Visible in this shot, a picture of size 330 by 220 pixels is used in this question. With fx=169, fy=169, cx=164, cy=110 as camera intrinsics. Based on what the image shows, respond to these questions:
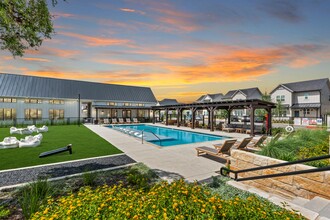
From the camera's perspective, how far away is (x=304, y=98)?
1417 inches

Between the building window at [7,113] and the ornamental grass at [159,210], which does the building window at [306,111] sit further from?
the building window at [7,113]

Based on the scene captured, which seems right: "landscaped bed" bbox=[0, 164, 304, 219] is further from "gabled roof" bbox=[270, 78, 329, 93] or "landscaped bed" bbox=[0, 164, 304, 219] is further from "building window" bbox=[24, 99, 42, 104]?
"gabled roof" bbox=[270, 78, 329, 93]

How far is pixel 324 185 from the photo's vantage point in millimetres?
3912

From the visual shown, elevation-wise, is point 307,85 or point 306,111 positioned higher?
point 307,85

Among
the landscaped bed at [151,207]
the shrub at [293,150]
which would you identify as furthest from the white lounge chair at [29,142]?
the shrub at [293,150]

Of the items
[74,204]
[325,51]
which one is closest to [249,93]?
[325,51]

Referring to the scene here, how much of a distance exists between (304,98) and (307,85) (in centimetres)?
302

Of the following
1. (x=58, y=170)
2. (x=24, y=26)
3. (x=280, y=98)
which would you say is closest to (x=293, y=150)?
(x=58, y=170)

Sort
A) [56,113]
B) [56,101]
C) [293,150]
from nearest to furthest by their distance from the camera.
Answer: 1. [293,150]
2. [56,113]
3. [56,101]

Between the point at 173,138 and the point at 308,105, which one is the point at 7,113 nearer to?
the point at 173,138

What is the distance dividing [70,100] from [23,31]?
29.1m

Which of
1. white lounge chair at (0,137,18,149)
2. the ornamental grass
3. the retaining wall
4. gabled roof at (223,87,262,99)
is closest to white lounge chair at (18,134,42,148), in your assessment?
white lounge chair at (0,137,18,149)

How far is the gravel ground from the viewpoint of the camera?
18.2 ft

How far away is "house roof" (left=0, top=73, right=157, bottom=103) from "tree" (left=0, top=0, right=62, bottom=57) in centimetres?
2745
